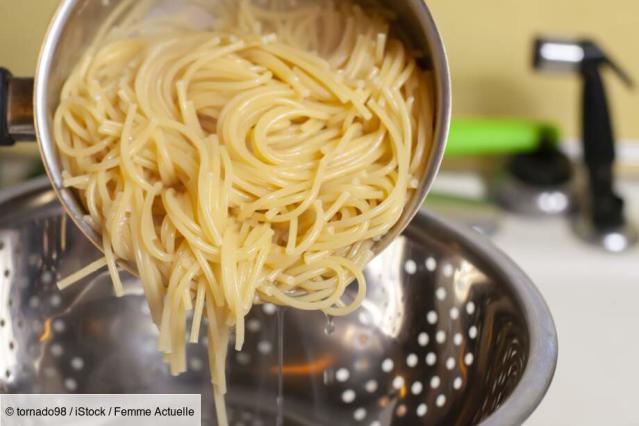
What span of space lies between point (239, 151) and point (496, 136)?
584 millimetres

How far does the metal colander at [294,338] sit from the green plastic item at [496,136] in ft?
1.25

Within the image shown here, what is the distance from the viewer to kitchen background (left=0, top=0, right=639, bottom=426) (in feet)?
3.77

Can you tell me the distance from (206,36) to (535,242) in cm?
58

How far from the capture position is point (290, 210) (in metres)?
0.86

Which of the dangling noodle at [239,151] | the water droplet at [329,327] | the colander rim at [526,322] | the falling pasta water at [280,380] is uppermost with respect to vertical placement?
the dangling noodle at [239,151]

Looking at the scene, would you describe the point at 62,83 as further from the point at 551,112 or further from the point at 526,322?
the point at 551,112

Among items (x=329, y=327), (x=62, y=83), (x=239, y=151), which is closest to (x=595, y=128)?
(x=329, y=327)

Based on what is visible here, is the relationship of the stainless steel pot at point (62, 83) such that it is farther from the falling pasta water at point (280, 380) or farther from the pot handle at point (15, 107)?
the falling pasta water at point (280, 380)

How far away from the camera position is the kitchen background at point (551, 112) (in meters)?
1.15

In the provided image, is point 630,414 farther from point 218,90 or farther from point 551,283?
point 218,90

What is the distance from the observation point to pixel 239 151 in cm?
86

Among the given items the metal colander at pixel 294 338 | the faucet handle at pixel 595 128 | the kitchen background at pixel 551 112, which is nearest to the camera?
the metal colander at pixel 294 338

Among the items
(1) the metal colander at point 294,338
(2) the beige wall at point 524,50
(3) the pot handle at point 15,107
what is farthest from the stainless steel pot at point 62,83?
(2) the beige wall at point 524,50

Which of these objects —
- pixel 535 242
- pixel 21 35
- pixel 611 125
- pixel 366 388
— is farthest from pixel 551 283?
pixel 21 35
